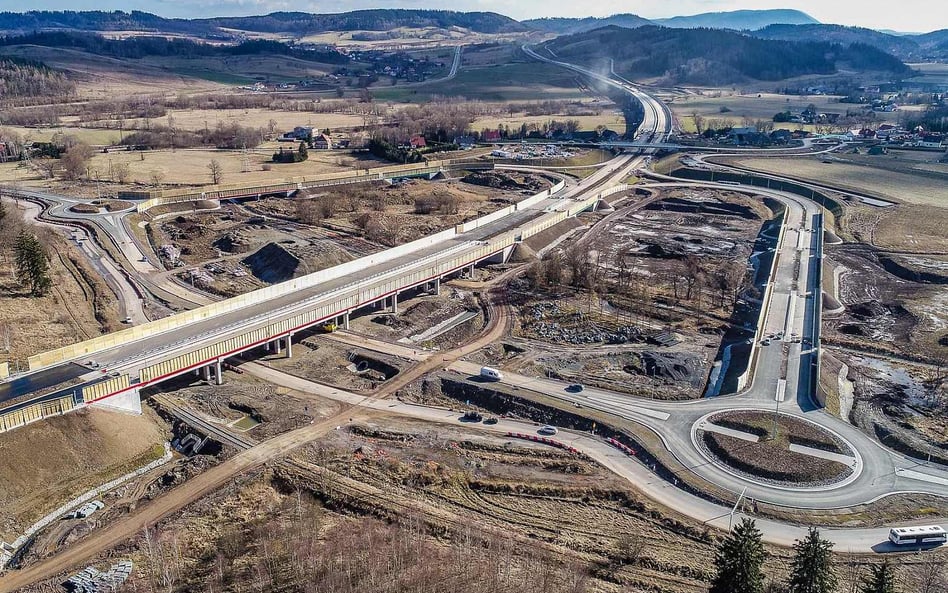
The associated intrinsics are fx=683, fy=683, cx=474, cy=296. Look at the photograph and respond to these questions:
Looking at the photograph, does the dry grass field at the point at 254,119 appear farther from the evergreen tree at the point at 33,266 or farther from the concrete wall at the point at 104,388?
the concrete wall at the point at 104,388

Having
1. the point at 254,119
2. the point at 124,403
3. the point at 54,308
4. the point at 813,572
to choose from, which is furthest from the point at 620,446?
the point at 254,119

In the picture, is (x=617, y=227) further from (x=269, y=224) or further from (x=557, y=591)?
(x=557, y=591)

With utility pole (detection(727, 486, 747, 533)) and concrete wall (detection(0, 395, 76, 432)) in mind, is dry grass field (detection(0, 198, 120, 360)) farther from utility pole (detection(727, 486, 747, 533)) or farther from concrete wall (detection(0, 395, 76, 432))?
utility pole (detection(727, 486, 747, 533))

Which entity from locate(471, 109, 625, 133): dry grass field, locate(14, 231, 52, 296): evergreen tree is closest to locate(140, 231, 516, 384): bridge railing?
locate(14, 231, 52, 296): evergreen tree

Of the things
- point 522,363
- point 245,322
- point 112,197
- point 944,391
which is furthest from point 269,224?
point 944,391

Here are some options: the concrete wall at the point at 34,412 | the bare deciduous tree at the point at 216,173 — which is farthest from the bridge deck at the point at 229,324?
the bare deciduous tree at the point at 216,173

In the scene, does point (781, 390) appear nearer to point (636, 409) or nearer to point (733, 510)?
point (636, 409)
